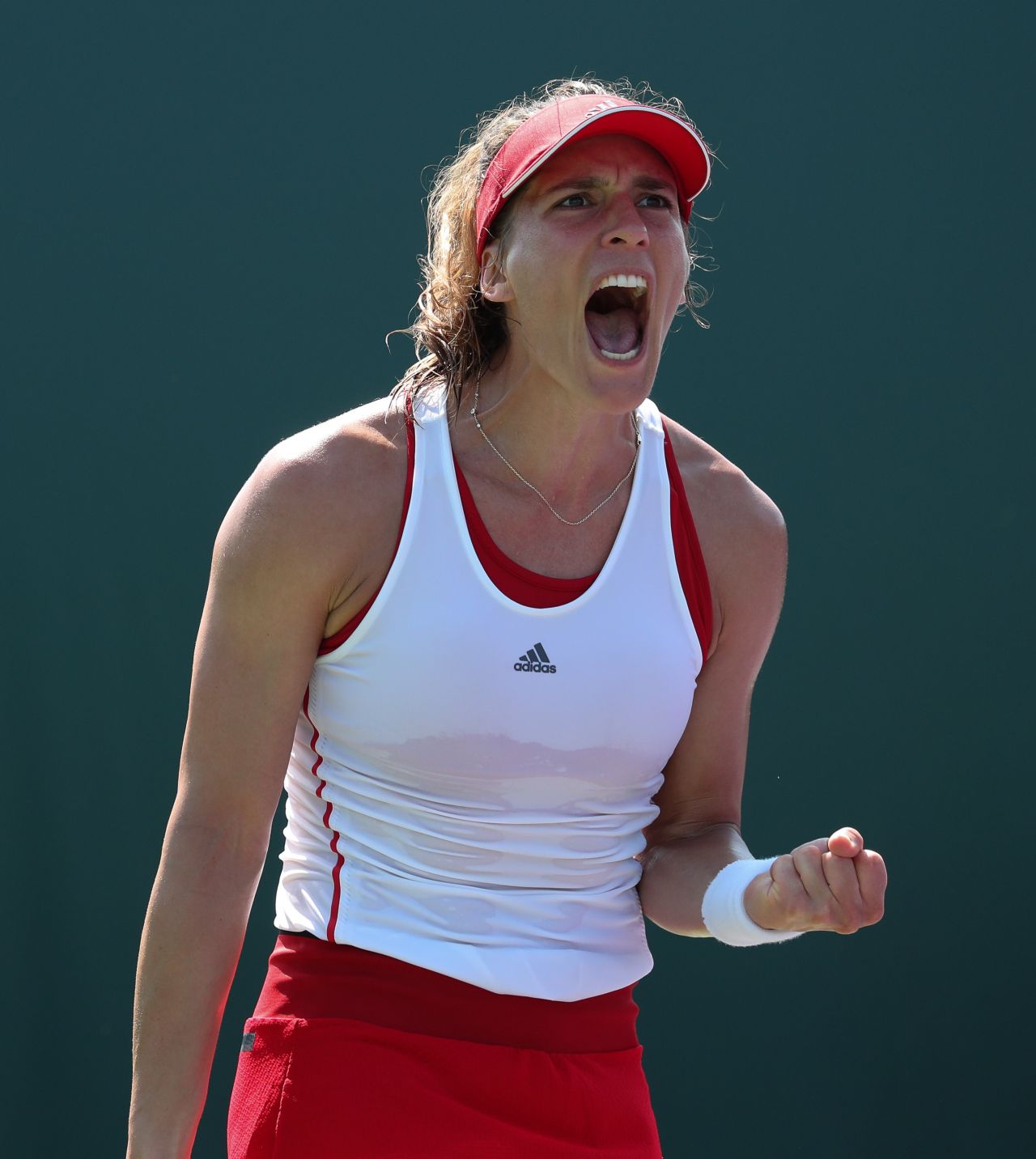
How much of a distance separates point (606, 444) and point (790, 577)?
154 cm

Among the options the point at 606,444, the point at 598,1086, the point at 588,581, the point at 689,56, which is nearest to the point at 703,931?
the point at 598,1086

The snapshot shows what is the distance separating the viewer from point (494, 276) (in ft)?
5.46

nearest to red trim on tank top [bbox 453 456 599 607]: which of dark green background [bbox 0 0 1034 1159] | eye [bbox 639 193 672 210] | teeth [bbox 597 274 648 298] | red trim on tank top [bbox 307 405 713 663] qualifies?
red trim on tank top [bbox 307 405 713 663]

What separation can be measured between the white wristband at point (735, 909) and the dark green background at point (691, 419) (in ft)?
5.08

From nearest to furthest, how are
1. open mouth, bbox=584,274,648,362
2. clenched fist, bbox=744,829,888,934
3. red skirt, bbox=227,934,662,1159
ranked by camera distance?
clenched fist, bbox=744,829,888,934, red skirt, bbox=227,934,662,1159, open mouth, bbox=584,274,648,362

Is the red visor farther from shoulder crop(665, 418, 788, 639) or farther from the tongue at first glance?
shoulder crop(665, 418, 788, 639)

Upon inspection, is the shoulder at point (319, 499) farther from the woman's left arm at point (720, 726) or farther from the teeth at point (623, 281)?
the woman's left arm at point (720, 726)

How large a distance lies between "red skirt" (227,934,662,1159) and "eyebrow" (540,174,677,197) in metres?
0.82

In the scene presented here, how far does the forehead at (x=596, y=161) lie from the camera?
1583 mm

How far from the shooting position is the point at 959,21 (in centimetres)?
312

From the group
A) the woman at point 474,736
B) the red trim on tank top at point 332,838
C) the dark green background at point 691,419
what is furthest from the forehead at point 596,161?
the dark green background at point 691,419

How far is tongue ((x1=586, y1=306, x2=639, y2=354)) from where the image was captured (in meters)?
1.62

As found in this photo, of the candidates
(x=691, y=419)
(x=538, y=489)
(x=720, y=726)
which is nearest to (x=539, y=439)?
(x=538, y=489)

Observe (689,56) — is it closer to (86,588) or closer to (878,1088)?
(86,588)
